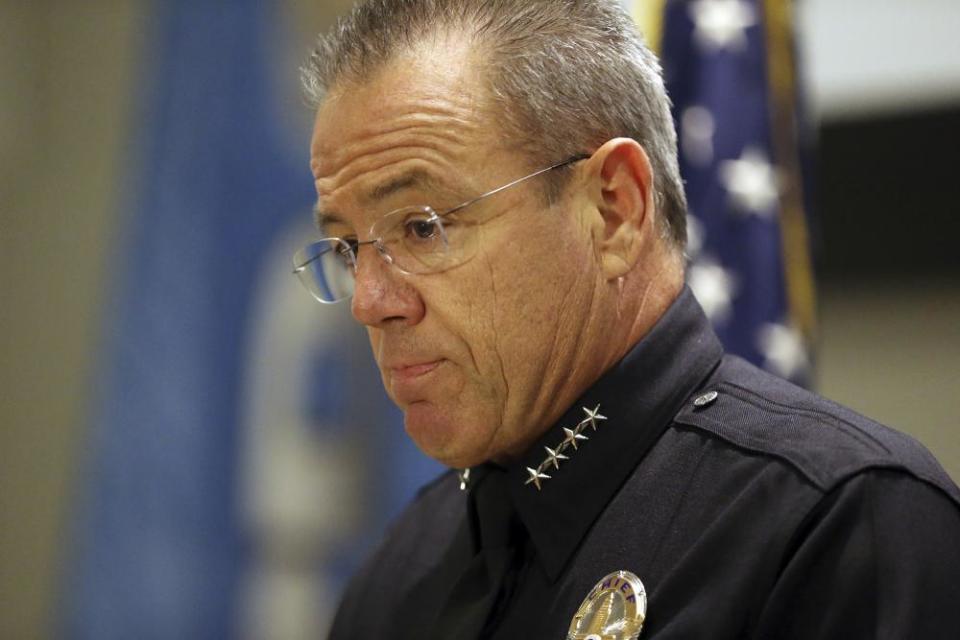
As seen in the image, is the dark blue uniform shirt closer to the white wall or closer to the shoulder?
the shoulder

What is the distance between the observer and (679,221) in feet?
5.89

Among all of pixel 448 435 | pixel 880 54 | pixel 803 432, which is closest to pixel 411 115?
pixel 448 435

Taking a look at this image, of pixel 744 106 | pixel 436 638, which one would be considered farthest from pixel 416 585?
pixel 744 106

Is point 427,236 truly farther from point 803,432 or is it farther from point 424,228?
point 803,432

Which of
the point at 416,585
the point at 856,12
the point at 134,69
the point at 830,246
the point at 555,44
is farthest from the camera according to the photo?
the point at 134,69

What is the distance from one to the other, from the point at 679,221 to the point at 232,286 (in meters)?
2.45

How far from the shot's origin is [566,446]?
5.46ft

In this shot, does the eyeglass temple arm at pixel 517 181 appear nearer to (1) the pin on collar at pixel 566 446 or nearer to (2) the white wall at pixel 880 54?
(1) the pin on collar at pixel 566 446

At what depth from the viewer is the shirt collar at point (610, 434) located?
63.9 inches

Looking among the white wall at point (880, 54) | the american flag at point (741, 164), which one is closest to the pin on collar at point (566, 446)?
the american flag at point (741, 164)

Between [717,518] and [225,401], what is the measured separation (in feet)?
8.89

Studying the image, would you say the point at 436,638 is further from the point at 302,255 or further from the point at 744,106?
the point at 744,106

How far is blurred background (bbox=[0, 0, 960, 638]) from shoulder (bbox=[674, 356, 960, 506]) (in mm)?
2043

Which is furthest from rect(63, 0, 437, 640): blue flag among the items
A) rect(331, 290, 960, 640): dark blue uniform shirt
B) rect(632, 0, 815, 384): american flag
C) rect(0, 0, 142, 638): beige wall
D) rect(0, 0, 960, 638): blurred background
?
rect(331, 290, 960, 640): dark blue uniform shirt
